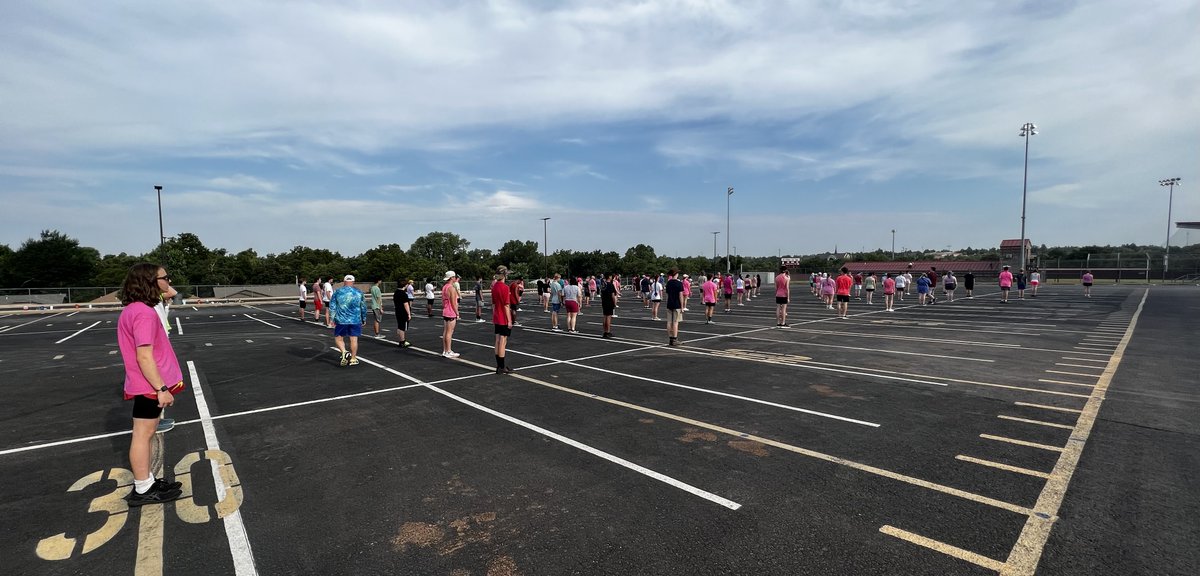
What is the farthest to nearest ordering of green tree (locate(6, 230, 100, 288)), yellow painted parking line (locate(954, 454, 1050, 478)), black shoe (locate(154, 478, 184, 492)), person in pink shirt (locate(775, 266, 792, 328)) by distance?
green tree (locate(6, 230, 100, 288)) → person in pink shirt (locate(775, 266, 792, 328)) → yellow painted parking line (locate(954, 454, 1050, 478)) → black shoe (locate(154, 478, 184, 492))

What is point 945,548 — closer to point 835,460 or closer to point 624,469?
point 835,460

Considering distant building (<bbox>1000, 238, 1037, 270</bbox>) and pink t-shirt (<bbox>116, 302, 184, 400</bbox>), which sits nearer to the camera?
pink t-shirt (<bbox>116, 302, 184, 400</bbox>)

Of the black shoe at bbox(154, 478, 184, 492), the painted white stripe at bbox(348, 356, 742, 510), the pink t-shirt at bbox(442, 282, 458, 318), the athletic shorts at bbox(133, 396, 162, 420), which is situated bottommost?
the painted white stripe at bbox(348, 356, 742, 510)

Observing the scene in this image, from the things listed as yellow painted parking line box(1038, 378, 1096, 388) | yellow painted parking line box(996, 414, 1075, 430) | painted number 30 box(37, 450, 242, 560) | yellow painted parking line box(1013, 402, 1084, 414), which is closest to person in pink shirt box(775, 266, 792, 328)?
yellow painted parking line box(1038, 378, 1096, 388)

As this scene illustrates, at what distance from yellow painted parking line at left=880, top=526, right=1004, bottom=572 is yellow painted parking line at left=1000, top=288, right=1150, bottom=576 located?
0.07 meters

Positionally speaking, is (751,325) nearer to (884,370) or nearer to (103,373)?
(884,370)

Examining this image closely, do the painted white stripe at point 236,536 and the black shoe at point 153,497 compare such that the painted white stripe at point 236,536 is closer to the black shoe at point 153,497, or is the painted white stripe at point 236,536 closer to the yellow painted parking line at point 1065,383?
the black shoe at point 153,497

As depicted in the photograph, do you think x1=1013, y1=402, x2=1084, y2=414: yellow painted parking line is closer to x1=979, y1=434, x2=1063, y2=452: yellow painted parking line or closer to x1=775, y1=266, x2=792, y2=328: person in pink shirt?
x1=979, y1=434, x2=1063, y2=452: yellow painted parking line

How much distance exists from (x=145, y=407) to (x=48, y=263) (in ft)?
231

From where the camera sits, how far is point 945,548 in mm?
3193

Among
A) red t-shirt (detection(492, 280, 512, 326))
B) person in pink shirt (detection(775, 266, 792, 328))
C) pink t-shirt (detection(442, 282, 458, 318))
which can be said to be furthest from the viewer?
person in pink shirt (detection(775, 266, 792, 328))

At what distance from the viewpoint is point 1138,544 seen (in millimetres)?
3193

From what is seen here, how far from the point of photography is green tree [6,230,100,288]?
1950 inches

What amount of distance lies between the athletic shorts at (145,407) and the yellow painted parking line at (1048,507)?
19.5ft
